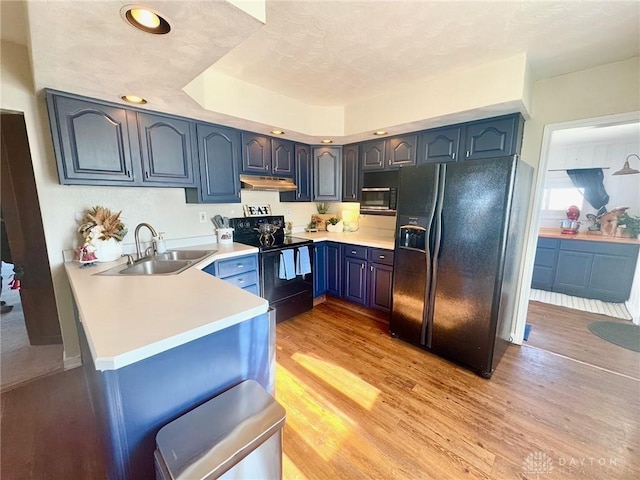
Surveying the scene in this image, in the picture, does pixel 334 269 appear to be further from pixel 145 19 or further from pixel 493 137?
pixel 145 19

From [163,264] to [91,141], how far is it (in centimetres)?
104

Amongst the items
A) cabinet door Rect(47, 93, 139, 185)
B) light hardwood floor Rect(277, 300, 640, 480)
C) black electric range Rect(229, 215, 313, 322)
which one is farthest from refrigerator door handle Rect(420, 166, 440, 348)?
cabinet door Rect(47, 93, 139, 185)

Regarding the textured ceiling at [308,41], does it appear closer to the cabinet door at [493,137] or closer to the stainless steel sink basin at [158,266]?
the cabinet door at [493,137]

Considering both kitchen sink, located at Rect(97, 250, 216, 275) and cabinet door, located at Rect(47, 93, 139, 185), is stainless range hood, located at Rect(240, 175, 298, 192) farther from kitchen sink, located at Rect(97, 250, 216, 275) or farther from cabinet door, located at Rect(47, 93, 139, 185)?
cabinet door, located at Rect(47, 93, 139, 185)

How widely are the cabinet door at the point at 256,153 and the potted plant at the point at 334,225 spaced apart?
4.16 ft

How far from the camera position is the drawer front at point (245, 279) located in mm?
2516

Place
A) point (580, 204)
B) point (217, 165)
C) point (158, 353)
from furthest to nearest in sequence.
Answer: point (580, 204) < point (217, 165) < point (158, 353)

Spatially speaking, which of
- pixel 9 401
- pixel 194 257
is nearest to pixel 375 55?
pixel 194 257

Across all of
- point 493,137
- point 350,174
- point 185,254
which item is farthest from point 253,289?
point 493,137

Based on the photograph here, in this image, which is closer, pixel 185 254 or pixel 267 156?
pixel 185 254

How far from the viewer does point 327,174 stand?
11.7 feet

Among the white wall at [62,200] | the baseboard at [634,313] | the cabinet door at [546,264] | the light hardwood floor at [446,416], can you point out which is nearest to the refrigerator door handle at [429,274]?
the light hardwood floor at [446,416]

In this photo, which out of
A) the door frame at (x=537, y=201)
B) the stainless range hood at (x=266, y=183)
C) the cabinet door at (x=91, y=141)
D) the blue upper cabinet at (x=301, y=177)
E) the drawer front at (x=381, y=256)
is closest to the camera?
the cabinet door at (x=91, y=141)

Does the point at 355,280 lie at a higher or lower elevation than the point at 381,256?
lower
